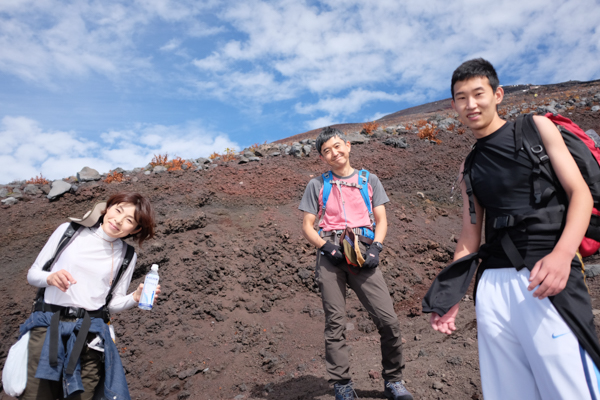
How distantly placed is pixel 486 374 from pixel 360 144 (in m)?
9.38

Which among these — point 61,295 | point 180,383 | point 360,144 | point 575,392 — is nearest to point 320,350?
point 180,383

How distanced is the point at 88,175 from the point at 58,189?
684 millimetres

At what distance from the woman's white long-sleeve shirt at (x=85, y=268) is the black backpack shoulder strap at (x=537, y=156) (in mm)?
2514

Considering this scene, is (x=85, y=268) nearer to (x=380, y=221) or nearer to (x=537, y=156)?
(x=380, y=221)

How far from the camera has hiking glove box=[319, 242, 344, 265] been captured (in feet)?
9.59

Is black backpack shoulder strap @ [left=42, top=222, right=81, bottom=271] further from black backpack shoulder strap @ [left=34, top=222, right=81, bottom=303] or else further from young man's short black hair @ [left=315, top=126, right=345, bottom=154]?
young man's short black hair @ [left=315, top=126, right=345, bottom=154]

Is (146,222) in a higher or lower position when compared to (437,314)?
higher

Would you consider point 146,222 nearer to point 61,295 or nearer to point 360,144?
point 61,295

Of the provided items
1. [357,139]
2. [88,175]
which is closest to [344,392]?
[88,175]

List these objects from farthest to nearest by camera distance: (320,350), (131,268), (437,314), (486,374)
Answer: (320,350), (131,268), (437,314), (486,374)

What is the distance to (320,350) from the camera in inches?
192

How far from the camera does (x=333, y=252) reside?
2916mm

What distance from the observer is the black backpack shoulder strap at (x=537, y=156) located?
1.55m

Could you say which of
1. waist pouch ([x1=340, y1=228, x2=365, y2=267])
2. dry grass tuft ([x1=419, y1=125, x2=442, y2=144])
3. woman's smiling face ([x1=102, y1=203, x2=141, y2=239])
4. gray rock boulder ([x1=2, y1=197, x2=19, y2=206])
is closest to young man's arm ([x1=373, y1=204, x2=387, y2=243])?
waist pouch ([x1=340, y1=228, x2=365, y2=267])
